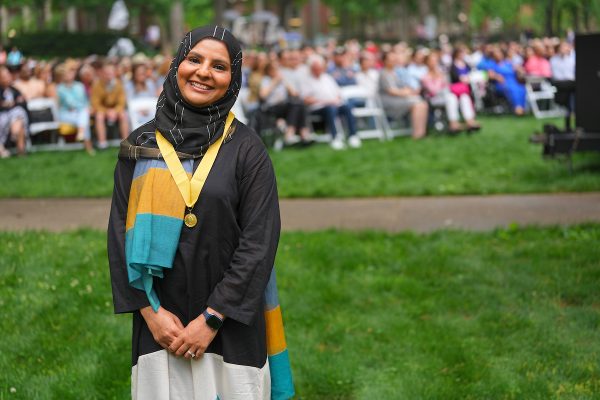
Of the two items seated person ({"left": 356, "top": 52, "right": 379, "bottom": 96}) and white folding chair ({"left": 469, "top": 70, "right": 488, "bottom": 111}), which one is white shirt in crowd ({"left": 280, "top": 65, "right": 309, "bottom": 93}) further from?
white folding chair ({"left": 469, "top": 70, "right": 488, "bottom": 111})

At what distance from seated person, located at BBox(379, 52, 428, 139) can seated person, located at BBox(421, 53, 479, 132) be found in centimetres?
34

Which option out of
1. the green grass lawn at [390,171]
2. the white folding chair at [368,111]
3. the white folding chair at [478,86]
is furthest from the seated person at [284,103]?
the white folding chair at [478,86]

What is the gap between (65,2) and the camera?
129 feet

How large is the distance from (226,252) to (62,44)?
36569 mm

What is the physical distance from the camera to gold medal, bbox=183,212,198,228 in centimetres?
341

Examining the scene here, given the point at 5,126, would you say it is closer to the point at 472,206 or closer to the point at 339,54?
the point at 339,54

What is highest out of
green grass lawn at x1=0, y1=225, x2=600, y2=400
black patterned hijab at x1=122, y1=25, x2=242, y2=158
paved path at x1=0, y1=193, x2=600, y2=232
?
black patterned hijab at x1=122, y1=25, x2=242, y2=158

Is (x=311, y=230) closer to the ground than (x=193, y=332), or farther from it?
closer to the ground

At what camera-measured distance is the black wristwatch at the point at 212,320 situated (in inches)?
134

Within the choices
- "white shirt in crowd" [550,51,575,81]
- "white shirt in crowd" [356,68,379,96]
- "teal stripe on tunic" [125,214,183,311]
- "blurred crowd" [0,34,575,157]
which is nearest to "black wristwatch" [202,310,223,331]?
"teal stripe on tunic" [125,214,183,311]

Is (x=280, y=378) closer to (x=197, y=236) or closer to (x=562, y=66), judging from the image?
(x=197, y=236)

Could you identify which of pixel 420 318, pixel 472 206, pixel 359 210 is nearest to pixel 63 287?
pixel 420 318

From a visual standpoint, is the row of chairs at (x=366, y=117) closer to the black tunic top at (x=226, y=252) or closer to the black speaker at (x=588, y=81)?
the black speaker at (x=588, y=81)

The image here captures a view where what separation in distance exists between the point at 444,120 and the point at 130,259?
1535cm
